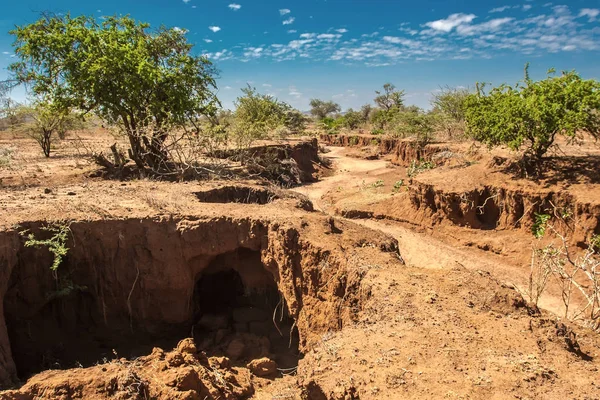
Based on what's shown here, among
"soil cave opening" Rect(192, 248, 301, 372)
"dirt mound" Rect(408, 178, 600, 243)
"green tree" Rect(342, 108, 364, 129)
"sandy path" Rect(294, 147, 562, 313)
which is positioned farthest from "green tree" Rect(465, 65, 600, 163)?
"green tree" Rect(342, 108, 364, 129)

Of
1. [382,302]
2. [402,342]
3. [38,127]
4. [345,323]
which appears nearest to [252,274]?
[345,323]

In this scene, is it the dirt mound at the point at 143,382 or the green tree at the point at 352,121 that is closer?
the dirt mound at the point at 143,382

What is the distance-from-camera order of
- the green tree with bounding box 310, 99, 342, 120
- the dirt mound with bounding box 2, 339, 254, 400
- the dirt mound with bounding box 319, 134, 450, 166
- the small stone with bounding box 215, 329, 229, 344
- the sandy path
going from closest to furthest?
the dirt mound with bounding box 2, 339, 254, 400 < the small stone with bounding box 215, 329, 229, 344 < the sandy path < the dirt mound with bounding box 319, 134, 450, 166 < the green tree with bounding box 310, 99, 342, 120

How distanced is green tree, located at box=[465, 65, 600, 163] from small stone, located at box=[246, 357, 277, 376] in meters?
10.1

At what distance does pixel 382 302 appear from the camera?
5316 mm

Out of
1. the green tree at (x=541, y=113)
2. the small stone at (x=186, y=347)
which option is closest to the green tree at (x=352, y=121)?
the green tree at (x=541, y=113)

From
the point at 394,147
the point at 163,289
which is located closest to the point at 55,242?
the point at 163,289

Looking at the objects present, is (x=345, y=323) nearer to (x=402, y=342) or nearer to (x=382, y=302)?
(x=382, y=302)

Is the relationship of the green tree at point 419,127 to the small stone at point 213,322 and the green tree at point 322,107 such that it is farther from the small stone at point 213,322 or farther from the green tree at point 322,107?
the green tree at point 322,107

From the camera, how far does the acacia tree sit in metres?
12.6

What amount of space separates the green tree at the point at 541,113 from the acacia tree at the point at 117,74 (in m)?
10.4

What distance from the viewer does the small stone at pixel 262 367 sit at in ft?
21.7

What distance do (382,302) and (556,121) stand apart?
32.1 ft

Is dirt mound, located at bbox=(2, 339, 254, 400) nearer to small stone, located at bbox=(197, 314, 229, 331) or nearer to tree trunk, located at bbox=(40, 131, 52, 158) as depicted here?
small stone, located at bbox=(197, 314, 229, 331)
